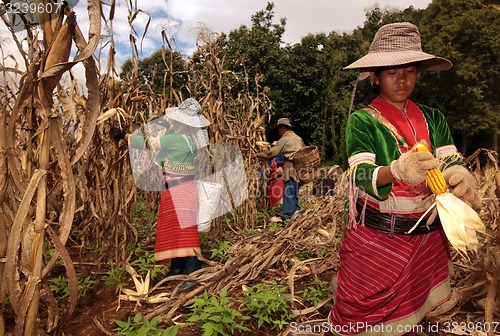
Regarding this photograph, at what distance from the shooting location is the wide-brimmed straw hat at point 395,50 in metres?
1.50

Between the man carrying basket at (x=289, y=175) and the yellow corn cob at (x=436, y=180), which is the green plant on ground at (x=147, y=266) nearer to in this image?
the yellow corn cob at (x=436, y=180)

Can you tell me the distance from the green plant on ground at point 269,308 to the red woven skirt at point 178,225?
30.5 inches

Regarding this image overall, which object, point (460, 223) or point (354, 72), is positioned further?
point (354, 72)

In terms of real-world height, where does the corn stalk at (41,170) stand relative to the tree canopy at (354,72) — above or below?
below

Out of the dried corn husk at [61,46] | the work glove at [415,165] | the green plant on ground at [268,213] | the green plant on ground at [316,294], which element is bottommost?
the green plant on ground at [268,213]

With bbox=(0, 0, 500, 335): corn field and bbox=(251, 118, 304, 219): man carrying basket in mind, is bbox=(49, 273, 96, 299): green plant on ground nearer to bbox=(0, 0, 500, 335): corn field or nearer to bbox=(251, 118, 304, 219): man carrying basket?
bbox=(0, 0, 500, 335): corn field

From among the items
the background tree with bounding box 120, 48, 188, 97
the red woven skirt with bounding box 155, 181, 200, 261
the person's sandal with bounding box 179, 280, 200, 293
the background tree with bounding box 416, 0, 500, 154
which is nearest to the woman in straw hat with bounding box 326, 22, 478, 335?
the person's sandal with bounding box 179, 280, 200, 293

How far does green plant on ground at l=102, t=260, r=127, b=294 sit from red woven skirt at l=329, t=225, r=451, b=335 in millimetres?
1692

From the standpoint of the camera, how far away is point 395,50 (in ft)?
5.16

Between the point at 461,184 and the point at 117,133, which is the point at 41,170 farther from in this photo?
the point at 461,184

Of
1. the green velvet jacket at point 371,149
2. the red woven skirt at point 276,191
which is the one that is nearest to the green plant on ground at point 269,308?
the green velvet jacket at point 371,149

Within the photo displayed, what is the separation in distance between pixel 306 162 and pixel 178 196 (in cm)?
299

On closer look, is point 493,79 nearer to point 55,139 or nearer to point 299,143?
point 299,143

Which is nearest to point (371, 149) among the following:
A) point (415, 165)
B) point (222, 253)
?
point (415, 165)
